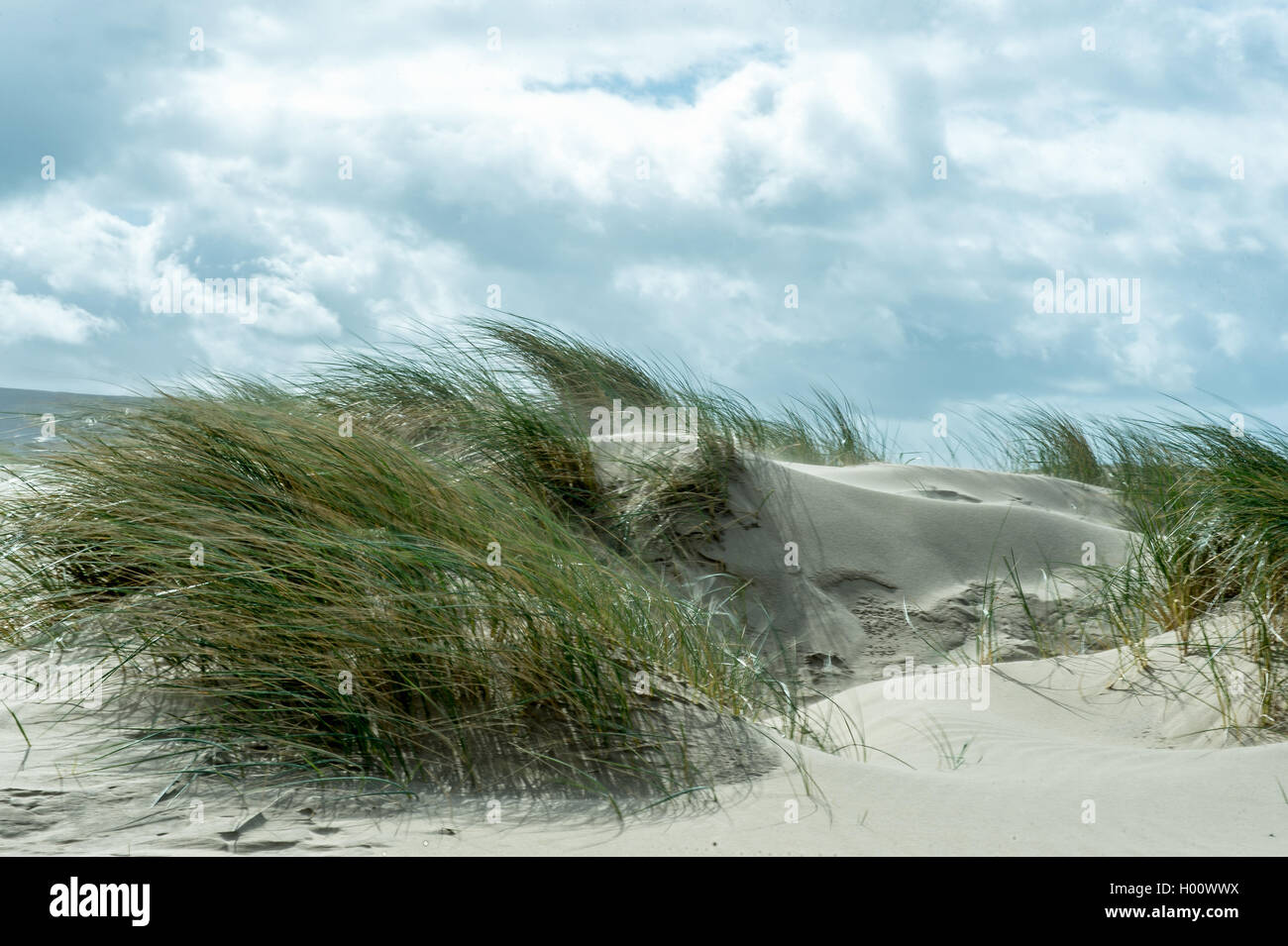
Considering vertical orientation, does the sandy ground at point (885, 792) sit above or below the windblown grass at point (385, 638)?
below

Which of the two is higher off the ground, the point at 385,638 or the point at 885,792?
the point at 385,638

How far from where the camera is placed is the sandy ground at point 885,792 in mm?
2219

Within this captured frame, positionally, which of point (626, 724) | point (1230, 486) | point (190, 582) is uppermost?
point (1230, 486)

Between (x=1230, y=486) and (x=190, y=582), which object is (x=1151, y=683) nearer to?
(x=1230, y=486)

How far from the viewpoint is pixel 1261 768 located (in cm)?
284

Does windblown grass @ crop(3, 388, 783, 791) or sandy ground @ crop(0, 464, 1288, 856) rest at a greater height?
windblown grass @ crop(3, 388, 783, 791)

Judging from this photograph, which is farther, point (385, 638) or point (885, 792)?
point (385, 638)

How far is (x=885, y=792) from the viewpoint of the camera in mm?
2512

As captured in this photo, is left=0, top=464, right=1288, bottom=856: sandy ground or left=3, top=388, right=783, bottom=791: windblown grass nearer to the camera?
left=0, top=464, right=1288, bottom=856: sandy ground

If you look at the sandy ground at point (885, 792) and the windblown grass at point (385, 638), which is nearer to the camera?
the sandy ground at point (885, 792)

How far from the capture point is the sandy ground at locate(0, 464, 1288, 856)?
2.22 metres
